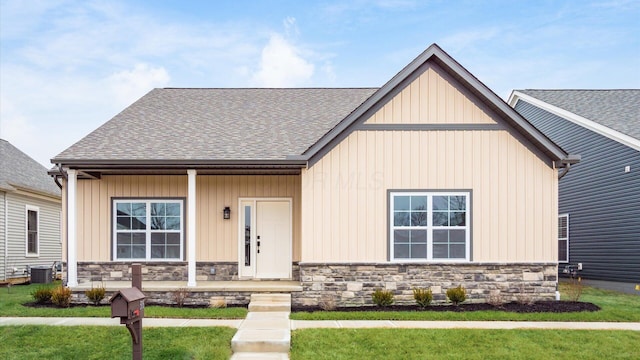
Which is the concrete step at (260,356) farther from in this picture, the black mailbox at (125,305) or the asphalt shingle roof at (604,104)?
the asphalt shingle roof at (604,104)

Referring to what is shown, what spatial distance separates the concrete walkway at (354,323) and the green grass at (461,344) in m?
0.38

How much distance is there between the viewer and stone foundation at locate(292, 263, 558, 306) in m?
11.0

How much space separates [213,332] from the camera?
8133 millimetres

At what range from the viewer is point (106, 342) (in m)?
7.71

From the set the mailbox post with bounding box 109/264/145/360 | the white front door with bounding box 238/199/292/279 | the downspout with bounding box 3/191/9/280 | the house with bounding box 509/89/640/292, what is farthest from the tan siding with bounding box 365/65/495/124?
the downspout with bounding box 3/191/9/280

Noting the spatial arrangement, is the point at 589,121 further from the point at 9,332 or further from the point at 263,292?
the point at 9,332

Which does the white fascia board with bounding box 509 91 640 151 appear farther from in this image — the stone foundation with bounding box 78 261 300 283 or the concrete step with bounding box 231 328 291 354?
the concrete step with bounding box 231 328 291 354

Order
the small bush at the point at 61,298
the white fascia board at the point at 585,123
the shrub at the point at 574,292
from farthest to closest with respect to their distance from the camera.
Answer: the white fascia board at the point at 585,123 < the shrub at the point at 574,292 < the small bush at the point at 61,298

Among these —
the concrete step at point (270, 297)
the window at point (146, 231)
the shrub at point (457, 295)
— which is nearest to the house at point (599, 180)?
the shrub at point (457, 295)

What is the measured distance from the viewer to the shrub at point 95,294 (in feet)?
35.2

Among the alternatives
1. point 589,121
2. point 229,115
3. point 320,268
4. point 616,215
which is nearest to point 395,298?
point 320,268

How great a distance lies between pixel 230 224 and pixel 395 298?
4.46 m

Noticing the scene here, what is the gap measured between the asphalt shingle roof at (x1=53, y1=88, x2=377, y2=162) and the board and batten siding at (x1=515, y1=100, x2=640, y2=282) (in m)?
6.83

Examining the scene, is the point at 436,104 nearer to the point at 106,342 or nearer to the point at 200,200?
the point at 200,200
